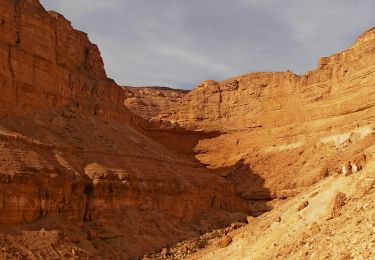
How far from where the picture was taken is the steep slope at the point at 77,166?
30028mm

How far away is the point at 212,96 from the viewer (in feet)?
223

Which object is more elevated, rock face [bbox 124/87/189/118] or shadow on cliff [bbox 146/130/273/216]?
rock face [bbox 124/87/189/118]

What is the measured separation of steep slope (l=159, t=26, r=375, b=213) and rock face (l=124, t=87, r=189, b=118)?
11.8m

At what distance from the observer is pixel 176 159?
48.8m

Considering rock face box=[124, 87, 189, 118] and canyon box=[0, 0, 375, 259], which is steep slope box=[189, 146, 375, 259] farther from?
rock face box=[124, 87, 189, 118]

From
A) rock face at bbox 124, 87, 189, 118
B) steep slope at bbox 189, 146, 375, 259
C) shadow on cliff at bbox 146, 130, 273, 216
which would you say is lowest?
steep slope at bbox 189, 146, 375, 259

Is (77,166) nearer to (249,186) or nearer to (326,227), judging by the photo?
(326,227)

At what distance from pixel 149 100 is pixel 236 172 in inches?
1376

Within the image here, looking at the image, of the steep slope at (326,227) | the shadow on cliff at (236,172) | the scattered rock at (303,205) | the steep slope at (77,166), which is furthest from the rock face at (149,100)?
the scattered rock at (303,205)

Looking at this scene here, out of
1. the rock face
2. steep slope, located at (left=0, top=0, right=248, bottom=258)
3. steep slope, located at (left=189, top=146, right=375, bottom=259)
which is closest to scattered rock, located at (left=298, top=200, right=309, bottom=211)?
steep slope, located at (left=189, top=146, right=375, bottom=259)

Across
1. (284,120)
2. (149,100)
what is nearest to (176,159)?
(284,120)

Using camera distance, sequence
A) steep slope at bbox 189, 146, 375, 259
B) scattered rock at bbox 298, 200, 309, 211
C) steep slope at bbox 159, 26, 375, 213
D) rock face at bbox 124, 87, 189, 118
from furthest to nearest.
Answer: rock face at bbox 124, 87, 189, 118 → steep slope at bbox 159, 26, 375, 213 → scattered rock at bbox 298, 200, 309, 211 → steep slope at bbox 189, 146, 375, 259

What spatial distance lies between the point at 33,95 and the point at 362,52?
31.0 metres

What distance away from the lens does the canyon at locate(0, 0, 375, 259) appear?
800 inches
